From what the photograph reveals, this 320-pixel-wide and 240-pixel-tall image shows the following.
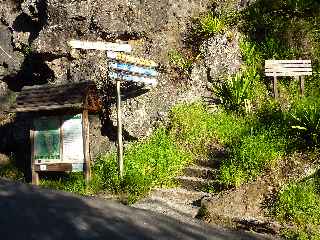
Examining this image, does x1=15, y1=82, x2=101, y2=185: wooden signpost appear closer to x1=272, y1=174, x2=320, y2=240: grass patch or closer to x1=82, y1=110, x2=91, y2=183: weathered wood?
x1=82, y1=110, x2=91, y2=183: weathered wood

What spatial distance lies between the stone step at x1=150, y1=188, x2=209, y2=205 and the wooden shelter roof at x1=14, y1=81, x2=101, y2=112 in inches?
101

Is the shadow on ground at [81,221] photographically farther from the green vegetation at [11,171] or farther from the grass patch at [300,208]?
the green vegetation at [11,171]

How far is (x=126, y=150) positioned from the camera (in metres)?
10.9

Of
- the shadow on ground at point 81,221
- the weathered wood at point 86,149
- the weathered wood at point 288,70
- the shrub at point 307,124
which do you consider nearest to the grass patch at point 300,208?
the shadow on ground at point 81,221

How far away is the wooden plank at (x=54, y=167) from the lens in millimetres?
10219

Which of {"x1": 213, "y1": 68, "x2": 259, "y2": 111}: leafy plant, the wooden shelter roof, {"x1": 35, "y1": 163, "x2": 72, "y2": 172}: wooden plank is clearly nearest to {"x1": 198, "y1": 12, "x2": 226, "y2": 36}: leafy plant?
{"x1": 213, "y1": 68, "x2": 259, "y2": 111}: leafy plant

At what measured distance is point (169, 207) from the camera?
8.48 metres

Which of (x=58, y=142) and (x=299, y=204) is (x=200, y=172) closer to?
(x=299, y=204)

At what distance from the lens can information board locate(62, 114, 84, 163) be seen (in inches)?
403

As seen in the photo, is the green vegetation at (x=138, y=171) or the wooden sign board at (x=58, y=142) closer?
the green vegetation at (x=138, y=171)

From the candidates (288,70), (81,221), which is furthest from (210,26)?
(81,221)

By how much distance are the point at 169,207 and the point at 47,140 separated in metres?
3.61

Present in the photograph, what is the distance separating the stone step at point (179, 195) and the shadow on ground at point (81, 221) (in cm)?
131

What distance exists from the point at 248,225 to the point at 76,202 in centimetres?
297
